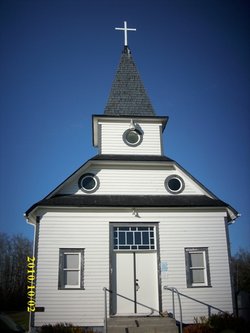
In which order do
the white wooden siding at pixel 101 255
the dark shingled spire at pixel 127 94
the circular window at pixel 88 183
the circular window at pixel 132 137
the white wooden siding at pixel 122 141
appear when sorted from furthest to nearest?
the dark shingled spire at pixel 127 94 < the circular window at pixel 132 137 < the white wooden siding at pixel 122 141 < the circular window at pixel 88 183 < the white wooden siding at pixel 101 255

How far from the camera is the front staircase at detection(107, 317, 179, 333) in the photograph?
1156cm

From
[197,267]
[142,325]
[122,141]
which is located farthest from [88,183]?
[142,325]

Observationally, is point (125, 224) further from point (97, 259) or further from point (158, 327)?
point (158, 327)

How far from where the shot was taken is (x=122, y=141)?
1745 centimetres

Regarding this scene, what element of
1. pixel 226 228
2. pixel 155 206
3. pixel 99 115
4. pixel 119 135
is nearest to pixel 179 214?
pixel 155 206

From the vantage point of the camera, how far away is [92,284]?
13477mm

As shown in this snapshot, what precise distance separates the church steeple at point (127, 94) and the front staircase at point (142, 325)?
10.1m

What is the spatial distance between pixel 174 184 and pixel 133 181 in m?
1.92

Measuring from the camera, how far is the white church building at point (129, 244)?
43.9ft

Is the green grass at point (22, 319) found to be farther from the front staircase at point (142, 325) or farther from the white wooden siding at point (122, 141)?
the white wooden siding at point (122, 141)

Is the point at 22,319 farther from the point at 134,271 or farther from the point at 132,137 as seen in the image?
the point at 132,137

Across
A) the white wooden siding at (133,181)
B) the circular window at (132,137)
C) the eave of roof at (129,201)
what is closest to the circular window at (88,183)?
the white wooden siding at (133,181)

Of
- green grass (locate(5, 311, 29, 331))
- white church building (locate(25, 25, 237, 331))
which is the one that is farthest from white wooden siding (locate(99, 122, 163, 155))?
green grass (locate(5, 311, 29, 331))

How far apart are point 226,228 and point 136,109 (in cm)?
788
